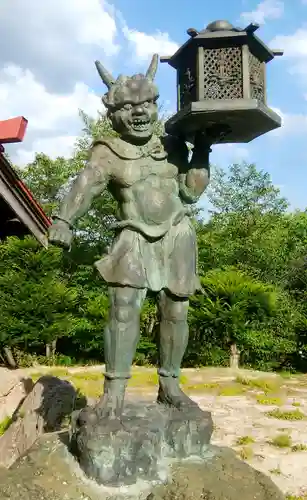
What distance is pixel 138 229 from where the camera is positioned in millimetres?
2977

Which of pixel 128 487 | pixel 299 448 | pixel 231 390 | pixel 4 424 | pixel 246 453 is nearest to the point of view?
pixel 128 487

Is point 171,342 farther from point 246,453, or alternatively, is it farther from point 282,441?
point 282,441

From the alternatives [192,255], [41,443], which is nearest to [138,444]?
[41,443]

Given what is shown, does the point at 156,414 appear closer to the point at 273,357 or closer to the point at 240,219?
the point at 273,357

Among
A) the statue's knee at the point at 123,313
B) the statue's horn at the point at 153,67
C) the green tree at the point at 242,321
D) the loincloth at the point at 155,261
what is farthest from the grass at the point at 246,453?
the green tree at the point at 242,321

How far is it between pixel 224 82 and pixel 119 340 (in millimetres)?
1528

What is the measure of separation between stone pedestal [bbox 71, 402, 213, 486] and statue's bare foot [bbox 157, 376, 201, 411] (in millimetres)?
43

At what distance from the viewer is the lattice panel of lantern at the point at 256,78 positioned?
301 cm

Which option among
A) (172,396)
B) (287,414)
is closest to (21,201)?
(172,396)

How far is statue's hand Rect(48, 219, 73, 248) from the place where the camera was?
2.85 meters

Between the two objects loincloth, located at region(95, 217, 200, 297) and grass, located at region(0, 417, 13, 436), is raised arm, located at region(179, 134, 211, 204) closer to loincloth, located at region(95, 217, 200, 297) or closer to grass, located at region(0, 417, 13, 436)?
loincloth, located at region(95, 217, 200, 297)

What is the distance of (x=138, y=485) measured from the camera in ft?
8.77

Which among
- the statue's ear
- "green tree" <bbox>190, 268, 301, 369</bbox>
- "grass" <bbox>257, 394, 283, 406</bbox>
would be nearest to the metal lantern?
the statue's ear

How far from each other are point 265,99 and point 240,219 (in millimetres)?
10858
